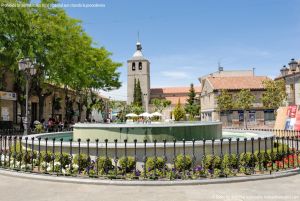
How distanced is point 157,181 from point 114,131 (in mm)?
3962

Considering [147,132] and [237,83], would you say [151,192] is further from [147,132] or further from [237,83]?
[237,83]

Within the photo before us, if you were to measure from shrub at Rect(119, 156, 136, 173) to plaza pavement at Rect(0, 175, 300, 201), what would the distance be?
3.61ft

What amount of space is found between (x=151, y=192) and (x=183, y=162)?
1.95 m

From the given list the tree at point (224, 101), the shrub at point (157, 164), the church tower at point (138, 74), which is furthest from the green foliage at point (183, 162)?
the church tower at point (138, 74)

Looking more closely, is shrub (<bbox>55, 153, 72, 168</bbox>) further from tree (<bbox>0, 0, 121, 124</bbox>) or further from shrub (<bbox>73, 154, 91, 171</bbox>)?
tree (<bbox>0, 0, 121, 124</bbox>)

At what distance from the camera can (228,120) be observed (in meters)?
54.9

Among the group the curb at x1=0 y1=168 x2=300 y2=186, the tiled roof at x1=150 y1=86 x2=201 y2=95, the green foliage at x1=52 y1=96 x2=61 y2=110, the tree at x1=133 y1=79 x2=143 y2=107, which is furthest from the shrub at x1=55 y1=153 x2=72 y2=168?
the tiled roof at x1=150 y1=86 x2=201 y2=95

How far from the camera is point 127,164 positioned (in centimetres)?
890

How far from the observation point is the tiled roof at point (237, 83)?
57062 millimetres

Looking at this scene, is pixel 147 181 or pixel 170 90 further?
pixel 170 90

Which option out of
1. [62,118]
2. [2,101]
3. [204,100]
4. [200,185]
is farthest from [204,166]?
[204,100]

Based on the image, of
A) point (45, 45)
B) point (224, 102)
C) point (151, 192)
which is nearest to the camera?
point (151, 192)

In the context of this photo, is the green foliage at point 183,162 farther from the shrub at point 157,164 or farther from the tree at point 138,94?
the tree at point 138,94

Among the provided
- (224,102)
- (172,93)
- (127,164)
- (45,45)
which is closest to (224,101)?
(224,102)
